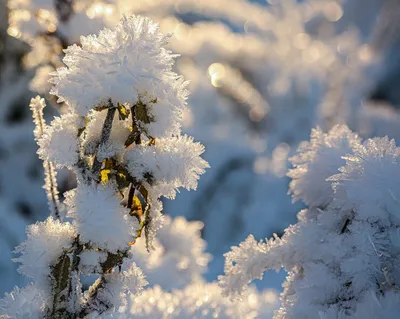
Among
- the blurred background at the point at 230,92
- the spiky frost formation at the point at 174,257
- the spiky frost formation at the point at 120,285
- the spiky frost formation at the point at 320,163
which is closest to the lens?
the spiky frost formation at the point at 120,285

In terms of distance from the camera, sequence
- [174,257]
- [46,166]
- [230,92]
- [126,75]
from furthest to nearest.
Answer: [230,92]
[174,257]
[46,166]
[126,75]

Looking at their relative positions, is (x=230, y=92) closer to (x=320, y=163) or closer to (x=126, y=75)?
(x=320, y=163)

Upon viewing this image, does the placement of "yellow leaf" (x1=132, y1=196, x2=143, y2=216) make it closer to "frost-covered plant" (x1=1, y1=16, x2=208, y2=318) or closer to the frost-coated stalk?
"frost-covered plant" (x1=1, y1=16, x2=208, y2=318)

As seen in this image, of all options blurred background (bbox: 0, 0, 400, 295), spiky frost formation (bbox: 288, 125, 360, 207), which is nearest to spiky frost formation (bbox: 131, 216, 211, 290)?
blurred background (bbox: 0, 0, 400, 295)

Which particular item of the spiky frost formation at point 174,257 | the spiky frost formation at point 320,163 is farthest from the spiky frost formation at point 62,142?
the spiky frost formation at point 174,257

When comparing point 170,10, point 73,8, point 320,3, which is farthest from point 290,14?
point 73,8

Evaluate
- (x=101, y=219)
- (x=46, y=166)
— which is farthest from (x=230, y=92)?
(x=101, y=219)

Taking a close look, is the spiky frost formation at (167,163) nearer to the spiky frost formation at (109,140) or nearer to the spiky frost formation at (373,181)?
the spiky frost formation at (109,140)
